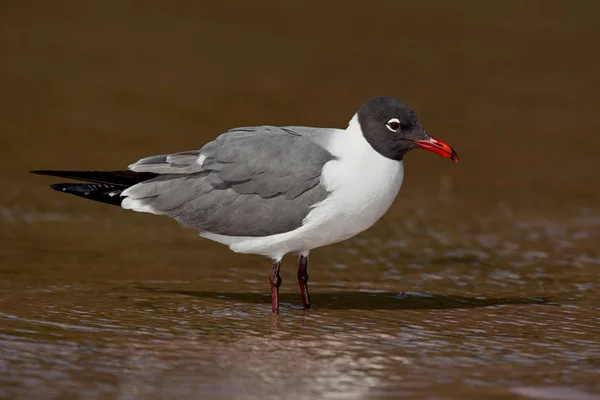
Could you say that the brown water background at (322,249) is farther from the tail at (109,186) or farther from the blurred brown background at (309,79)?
the tail at (109,186)

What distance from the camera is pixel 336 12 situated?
15.6m

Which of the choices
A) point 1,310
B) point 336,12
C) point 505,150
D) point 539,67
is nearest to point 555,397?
point 1,310

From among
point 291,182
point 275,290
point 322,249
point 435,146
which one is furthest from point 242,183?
point 322,249

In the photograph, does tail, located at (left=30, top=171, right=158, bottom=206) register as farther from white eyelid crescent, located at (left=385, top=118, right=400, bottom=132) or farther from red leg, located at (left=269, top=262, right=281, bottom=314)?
white eyelid crescent, located at (left=385, top=118, right=400, bottom=132)

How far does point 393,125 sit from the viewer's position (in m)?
6.63

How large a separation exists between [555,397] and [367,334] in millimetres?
1419

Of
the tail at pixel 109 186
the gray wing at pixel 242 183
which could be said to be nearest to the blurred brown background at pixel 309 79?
the tail at pixel 109 186

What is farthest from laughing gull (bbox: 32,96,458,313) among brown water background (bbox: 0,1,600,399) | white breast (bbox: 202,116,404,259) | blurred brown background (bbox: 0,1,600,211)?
blurred brown background (bbox: 0,1,600,211)

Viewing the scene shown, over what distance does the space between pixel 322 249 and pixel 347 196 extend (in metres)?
2.11

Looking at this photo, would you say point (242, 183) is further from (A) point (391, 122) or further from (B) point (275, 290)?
(A) point (391, 122)

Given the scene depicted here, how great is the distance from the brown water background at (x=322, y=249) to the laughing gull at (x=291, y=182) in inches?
19.6

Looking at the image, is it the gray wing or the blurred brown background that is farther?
the blurred brown background

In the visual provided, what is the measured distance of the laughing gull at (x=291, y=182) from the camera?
643 centimetres

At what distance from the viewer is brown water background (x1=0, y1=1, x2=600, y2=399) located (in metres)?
5.25
